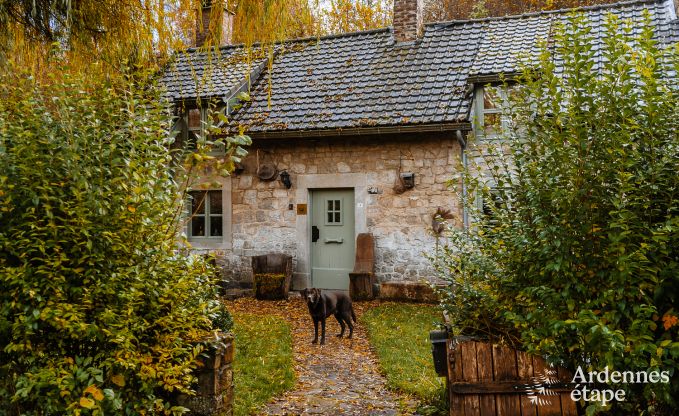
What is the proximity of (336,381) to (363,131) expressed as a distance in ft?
18.6

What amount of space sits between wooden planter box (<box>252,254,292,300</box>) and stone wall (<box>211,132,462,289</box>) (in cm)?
43

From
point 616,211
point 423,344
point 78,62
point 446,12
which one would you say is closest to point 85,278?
point 78,62

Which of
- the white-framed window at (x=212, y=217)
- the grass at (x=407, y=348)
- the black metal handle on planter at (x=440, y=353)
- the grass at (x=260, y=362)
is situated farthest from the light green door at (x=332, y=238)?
the black metal handle on planter at (x=440, y=353)

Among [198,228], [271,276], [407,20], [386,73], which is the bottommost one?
[271,276]

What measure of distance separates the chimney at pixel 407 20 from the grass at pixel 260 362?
728 cm

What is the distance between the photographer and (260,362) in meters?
6.46

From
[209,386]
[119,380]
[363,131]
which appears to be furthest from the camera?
[363,131]

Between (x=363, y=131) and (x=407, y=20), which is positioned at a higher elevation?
(x=407, y=20)

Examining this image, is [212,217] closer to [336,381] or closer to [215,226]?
[215,226]

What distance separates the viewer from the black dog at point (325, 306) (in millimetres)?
7582

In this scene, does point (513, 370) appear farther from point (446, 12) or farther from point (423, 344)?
point (446, 12)

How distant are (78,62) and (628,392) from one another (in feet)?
14.3

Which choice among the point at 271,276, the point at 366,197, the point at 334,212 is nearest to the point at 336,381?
the point at 271,276

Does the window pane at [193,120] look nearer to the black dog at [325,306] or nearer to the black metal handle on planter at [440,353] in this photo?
the black dog at [325,306]
